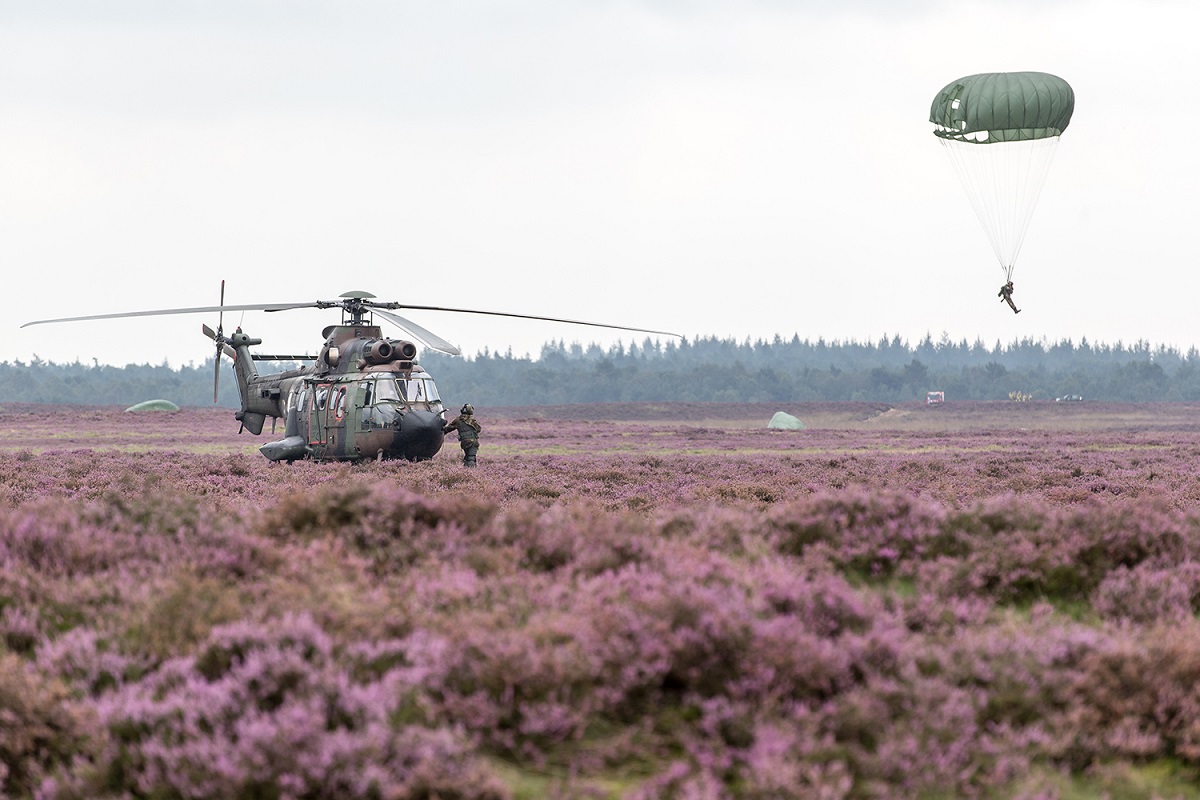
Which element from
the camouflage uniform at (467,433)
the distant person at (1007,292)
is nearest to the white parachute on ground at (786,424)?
the distant person at (1007,292)

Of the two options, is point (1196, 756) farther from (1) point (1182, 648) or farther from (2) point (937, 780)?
(2) point (937, 780)

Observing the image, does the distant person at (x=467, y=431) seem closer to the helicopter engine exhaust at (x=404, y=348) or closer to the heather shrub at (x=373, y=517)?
the helicopter engine exhaust at (x=404, y=348)

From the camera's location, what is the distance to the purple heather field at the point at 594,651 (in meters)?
5.02

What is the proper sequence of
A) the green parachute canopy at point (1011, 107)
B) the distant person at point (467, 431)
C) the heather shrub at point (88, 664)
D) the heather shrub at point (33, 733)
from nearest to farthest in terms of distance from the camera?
1. the heather shrub at point (33, 733)
2. the heather shrub at point (88, 664)
3. the distant person at point (467, 431)
4. the green parachute canopy at point (1011, 107)

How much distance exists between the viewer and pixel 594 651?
18.7 feet

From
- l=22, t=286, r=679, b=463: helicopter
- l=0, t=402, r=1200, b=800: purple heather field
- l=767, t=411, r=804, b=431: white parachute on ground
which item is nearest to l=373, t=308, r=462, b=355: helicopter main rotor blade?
l=22, t=286, r=679, b=463: helicopter

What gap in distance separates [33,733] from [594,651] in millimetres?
2719

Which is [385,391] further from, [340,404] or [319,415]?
[319,415]

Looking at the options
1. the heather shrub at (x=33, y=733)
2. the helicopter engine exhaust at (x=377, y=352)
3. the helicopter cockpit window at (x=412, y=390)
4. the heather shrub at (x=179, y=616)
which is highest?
the helicopter engine exhaust at (x=377, y=352)

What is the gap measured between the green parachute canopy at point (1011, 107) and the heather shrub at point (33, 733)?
37.1 m

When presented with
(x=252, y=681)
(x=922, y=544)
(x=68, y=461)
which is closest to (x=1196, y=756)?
(x=922, y=544)

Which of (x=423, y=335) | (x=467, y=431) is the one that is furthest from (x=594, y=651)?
(x=467, y=431)

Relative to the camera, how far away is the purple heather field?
502 centimetres

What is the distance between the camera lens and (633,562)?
7168mm
